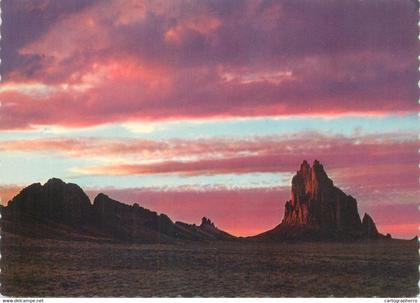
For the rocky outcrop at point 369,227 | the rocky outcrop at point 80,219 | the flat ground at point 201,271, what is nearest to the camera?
the flat ground at point 201,271

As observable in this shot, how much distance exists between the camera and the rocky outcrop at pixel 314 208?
20.1 metres

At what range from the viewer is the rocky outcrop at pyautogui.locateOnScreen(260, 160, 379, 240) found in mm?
20109

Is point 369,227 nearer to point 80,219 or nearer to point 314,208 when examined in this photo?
point 314,208

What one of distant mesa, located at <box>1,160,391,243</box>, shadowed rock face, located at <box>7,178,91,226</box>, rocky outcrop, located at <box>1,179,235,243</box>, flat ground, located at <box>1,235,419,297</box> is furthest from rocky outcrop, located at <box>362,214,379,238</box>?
shadowed rock face, located at <box>7,178,91,226</box>

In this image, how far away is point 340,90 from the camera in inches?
791

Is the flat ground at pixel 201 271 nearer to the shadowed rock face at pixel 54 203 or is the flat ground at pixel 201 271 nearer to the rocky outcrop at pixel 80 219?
the rocky outcrop at pixel 80 219

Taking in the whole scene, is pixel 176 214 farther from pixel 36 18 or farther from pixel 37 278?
pixel 36 18

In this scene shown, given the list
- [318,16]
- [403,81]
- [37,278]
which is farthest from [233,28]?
[37,278]

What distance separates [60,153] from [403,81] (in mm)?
10187

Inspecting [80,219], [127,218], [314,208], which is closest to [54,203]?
[80,219]

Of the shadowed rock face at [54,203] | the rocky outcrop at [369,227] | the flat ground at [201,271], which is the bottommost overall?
the flat ground at [201,271]

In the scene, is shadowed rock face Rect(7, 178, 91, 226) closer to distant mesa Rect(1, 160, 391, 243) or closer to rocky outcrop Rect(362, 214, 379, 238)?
distant mesa Rect(1, 160, 391, 243)

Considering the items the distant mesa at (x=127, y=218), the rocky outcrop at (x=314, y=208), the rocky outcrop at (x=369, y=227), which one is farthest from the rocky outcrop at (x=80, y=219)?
the rocky outcrop at (x=369, y=227)

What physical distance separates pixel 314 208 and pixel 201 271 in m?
4.64
